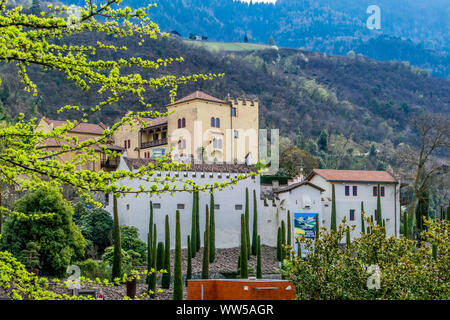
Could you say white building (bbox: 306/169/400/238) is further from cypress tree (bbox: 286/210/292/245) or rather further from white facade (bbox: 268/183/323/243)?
cypress tree (bbox: 286/210/292/245)

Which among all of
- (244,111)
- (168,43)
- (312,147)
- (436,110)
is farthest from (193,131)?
(436,110)

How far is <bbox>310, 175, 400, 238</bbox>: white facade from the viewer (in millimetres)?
42125

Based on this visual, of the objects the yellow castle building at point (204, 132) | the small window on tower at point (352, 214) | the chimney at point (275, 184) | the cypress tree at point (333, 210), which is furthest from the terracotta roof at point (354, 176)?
the yellow castle building at point (204, 132)

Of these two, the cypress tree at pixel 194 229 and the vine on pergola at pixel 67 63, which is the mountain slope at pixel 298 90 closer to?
the cypress tree at pixel 194 229

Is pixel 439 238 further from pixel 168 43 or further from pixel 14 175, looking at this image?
pixel 168 43

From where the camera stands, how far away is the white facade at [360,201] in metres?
42.1

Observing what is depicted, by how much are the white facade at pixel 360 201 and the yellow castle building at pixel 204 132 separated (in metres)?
10.5

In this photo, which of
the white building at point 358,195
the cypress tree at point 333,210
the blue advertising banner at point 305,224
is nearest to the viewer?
the blue advertising banner at point 305,224

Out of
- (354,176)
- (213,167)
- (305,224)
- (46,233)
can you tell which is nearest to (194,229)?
(213,167)

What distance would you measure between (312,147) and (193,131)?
2892 cm

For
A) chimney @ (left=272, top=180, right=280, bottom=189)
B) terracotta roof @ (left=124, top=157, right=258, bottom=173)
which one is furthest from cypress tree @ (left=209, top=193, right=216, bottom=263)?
chimney @ (left=272, top=180, right=280, bottom=189)

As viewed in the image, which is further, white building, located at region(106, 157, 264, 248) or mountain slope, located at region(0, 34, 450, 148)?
mountain slope, located at region(0, 34, 450, 148)

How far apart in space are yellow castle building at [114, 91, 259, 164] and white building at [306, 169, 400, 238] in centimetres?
998

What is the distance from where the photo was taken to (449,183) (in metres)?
49.6
